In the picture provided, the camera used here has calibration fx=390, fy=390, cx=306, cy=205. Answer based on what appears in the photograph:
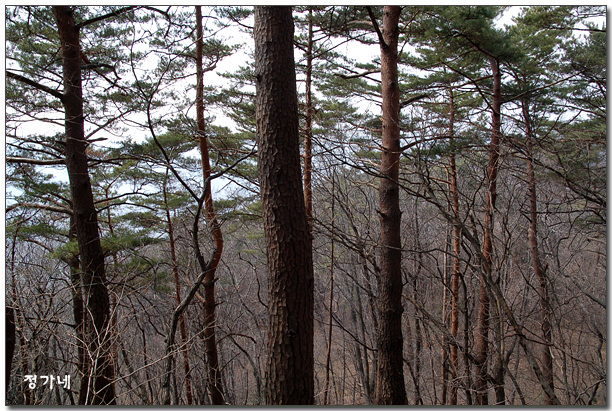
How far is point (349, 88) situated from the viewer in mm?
6188

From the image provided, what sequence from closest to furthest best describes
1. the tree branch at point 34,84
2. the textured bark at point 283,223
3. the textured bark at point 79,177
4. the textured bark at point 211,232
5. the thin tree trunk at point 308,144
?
the textured bark at point 283,223 → the tree branch at point 34,84 → the textured bark at point 79,177 → the textured bark at point 211,232 → the thin tree trunk at point 308,144

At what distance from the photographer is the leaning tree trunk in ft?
10.3

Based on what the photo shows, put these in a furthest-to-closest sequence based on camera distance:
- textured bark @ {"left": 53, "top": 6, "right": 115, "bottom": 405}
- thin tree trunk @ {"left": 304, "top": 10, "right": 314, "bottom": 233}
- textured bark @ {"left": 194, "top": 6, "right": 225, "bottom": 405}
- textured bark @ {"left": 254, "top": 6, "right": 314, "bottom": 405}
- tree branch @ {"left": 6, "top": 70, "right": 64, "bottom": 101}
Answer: thin tree trunk @ {"left": 304, "top": 10, "right": 314, "bottom": 233}
textured bark @ {"left": 194, "top": 6, "right": 225, "bottom": 405}
textured bark @ {"left": 53, "top": 6, "right": 115, "bottom": 405}
tree branch @ {"left": 6, "top": 70, "right": 64, "bottom": 101}
textured bark @ {"left": 254, "top": 6, "right": 314, "bottom": 405}

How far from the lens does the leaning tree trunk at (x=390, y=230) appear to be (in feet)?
10.3

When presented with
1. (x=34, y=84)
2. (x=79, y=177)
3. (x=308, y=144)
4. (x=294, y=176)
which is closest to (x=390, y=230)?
(x=294, y=176)

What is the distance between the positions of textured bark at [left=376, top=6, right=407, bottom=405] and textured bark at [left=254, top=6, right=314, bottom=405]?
1.16 meters

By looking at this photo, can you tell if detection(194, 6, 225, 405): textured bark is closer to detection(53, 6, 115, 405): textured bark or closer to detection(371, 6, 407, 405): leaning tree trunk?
detection(53, 6, 115, 405): textured bark

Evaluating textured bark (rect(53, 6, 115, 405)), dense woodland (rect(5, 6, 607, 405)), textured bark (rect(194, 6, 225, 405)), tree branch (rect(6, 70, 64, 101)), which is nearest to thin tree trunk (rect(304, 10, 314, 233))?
dense woodland (rect(5, 6, 607, 405))

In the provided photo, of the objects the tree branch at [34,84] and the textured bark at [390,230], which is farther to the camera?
the textured bark at [390,230]

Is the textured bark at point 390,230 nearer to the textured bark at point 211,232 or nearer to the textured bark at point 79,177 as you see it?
the textured bark at point 211,232

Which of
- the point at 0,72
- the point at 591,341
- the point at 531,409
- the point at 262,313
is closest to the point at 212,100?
the point at 0,72

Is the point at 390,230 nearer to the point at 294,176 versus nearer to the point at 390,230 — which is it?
the point at 390,230

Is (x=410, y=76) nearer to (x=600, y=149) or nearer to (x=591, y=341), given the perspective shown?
(x=600, y=149)

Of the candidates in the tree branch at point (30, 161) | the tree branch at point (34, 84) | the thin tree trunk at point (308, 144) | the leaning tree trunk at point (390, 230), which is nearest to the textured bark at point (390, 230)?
the leaning tree trunk at point (390, 230)
